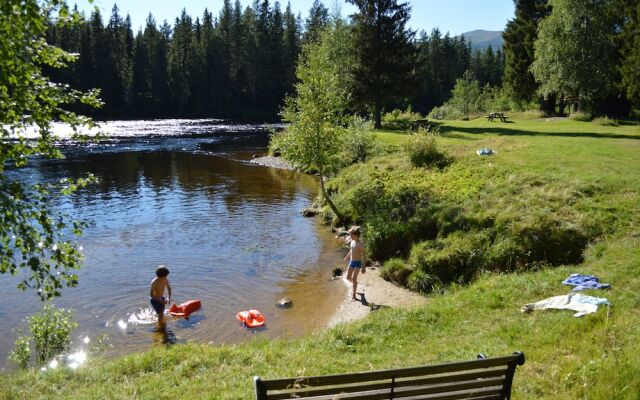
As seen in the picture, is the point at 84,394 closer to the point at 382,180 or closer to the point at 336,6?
the point at 382,180

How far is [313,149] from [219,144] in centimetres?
3772

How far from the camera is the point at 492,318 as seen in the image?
10977 millimetres

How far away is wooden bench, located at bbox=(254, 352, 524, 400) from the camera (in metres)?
5.46

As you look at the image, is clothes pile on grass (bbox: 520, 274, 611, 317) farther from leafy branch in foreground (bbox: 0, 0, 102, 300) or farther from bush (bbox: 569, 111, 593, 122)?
bush (bbox: 569, 111, 593, 122)

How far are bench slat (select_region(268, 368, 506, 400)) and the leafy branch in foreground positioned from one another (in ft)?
10.0

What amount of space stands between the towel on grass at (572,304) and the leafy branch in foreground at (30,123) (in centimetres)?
906

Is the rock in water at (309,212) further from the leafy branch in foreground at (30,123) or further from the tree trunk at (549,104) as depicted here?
the tree trunk at (549,104)

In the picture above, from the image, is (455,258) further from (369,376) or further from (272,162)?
(272,162)

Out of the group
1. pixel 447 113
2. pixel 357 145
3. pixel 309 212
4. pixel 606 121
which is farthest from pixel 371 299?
pixel 447 113

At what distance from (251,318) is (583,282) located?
334 inches

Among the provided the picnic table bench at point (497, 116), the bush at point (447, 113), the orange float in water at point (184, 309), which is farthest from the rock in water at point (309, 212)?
the bush at point (447, 113)

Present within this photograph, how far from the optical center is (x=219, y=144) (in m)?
59.5

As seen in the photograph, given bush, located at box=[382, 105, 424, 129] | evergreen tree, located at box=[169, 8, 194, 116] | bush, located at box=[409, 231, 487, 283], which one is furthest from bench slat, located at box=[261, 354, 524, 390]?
evergreen tree, located at box=[169, 8, 194, 116]

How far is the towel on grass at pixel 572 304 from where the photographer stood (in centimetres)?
999
